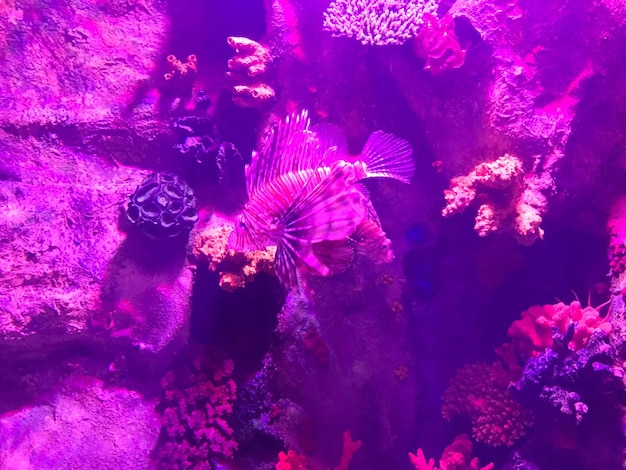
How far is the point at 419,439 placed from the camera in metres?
4.66

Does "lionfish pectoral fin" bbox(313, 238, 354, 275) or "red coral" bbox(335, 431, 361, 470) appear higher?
"lionfish pectoral fin" bbox(313, 238, 354, 275)

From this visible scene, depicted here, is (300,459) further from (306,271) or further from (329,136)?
(329,136)

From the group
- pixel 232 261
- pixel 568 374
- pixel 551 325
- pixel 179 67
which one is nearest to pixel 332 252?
pixel 232 261

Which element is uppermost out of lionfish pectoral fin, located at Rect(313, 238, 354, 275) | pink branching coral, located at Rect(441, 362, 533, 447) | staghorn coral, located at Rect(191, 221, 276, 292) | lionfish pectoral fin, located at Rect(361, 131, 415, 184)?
lionfish pectoral fin, located at Rect(361, 131, 415, 184)

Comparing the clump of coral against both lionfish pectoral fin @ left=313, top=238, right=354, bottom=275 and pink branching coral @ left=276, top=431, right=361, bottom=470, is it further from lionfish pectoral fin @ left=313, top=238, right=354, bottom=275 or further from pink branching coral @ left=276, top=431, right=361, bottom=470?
pink branching coral @ left=276, top=431, right=361, bottom=470

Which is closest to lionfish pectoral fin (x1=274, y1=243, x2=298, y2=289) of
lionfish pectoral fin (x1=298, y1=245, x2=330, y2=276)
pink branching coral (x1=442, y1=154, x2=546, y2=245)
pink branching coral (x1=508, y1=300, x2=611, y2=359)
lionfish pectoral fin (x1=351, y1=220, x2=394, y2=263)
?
lionfish pectoral fin (x1=298, y1=245, x2=330, y2=276)

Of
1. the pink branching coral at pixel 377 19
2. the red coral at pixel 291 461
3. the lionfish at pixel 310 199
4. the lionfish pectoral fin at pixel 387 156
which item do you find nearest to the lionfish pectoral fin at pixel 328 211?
the lionfish at pixel 310 199

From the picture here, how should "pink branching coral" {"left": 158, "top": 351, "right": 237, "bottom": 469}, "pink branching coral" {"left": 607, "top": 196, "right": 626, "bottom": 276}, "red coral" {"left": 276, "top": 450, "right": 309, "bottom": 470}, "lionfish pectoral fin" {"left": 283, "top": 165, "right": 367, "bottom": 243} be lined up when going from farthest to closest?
1. "pink branching coral" {"left": 158, "top": 351, "right": 237, "bottom": 469}
2. "pink branching coral" {"left": 607, "top": 196, "right": 626, "bottom": 276}
3. "red coral" {"left": 276, "top": 450, "right": 309, "bottom": 470}
4. "lionfish pectoral fin" {"left": 283, "top": 165, "right": 367, "bottom": 243}

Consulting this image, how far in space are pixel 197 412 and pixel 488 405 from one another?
111 inches

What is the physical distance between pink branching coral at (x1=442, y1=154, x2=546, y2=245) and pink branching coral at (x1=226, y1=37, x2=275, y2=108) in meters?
2.21

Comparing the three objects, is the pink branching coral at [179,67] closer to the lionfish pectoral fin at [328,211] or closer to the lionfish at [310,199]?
the lionfish at [310,199]

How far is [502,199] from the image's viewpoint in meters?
3.78

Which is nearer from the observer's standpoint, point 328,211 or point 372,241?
point 328,211

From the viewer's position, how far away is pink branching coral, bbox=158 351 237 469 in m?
3.84
